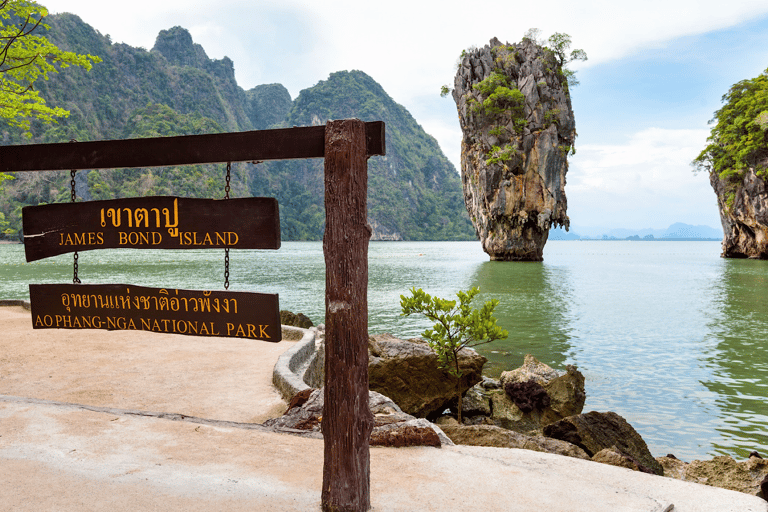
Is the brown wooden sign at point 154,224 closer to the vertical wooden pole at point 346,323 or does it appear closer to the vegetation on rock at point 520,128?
the vertical wooden pole at point 346,323

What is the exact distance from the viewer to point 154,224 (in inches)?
129

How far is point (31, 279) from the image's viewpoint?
29.8m

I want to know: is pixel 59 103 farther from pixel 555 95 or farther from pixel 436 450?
pixel 436 450

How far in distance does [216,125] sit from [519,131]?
91540 millimetres

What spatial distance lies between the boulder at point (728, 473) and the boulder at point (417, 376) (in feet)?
9.74

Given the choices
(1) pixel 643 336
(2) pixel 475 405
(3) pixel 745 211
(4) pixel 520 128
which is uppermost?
(4) pixel 520 128

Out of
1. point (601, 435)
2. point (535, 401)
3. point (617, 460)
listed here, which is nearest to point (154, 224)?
point (617, 460)

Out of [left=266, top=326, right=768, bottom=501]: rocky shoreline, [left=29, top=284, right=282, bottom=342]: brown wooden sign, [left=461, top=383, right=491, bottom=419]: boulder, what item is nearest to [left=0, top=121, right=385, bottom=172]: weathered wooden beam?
[left=29, top=284, right=282, bottom=342]: brown wooden sign

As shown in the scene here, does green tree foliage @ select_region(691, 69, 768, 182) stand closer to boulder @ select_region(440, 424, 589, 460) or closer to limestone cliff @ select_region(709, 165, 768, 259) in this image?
limestone cliff @ select_region(709, 165, 768, 259)

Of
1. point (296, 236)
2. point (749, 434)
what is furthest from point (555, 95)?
point (296, 236)

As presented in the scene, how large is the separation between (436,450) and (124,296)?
2.48 m

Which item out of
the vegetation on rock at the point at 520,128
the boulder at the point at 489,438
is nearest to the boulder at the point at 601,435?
the boulder at the point at 489,438

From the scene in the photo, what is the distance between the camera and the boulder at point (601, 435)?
5750 millimetres

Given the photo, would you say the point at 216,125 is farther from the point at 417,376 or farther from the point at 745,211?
the point at 417,376
